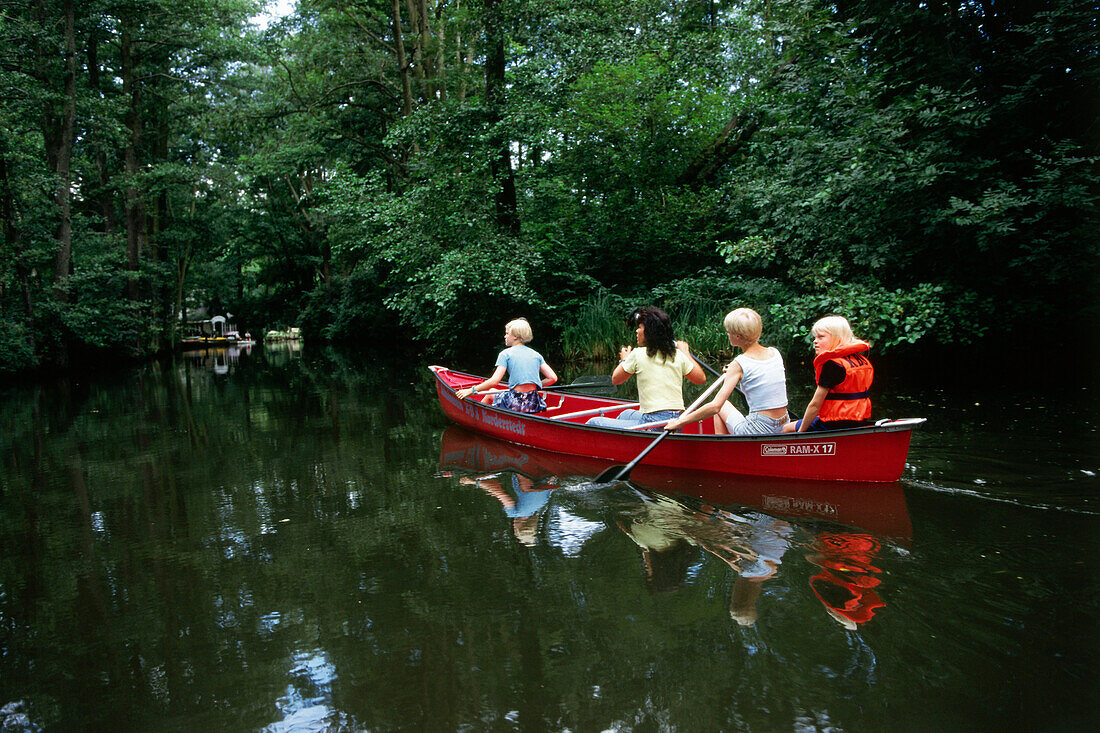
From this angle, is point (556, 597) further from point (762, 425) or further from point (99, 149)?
Answer: point (99, 149)

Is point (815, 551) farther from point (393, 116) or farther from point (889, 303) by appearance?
point (393, 116)

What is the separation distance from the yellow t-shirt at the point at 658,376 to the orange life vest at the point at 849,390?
131 centimetres

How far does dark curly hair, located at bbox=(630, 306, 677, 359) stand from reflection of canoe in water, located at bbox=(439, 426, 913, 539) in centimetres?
99

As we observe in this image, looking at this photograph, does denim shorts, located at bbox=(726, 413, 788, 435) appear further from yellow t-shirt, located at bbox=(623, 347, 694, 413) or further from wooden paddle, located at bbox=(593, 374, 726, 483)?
yellow t-shirt, located at bbox=(623, 347, 694, 413)

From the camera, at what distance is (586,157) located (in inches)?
589

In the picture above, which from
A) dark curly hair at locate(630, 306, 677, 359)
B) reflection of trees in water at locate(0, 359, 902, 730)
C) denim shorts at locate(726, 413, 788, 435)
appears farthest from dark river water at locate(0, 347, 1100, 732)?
dark curly hair at locate(630, 306, 677, 359)

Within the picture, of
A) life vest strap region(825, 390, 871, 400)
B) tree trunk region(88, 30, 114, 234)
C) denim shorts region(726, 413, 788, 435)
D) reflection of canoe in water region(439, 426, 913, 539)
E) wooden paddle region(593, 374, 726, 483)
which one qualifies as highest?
tree trunk region(88, 30, 114, 234)

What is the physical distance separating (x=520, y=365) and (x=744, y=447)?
2.89 metres

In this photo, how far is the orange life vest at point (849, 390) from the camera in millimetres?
4664

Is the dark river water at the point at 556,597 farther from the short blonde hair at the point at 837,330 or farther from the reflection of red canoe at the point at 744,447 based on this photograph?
the short blonde hair at the point at 837,330

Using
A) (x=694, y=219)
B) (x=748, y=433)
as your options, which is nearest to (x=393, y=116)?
(x=694, y=219)

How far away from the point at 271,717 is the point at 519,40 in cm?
1411

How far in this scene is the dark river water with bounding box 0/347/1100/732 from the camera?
2432 millimetres

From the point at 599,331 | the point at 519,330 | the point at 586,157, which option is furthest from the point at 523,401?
the point at 586,157
